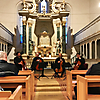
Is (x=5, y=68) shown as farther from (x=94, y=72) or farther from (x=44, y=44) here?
(x=44, y=44)

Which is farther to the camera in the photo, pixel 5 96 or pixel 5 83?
pixel 5 83

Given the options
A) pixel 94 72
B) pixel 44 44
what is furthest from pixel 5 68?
pixel 44 44

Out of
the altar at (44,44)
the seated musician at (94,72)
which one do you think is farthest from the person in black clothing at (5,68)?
the altar at (44,44)

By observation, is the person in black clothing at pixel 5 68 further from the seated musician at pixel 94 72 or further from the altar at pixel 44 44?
the altar at pixel 44 44

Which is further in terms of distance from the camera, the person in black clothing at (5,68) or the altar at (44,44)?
the altar at (44,44)

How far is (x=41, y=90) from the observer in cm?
635

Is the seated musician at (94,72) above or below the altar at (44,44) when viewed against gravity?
below

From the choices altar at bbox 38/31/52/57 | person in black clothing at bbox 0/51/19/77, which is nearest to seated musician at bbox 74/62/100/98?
person in black clothing at bbox 0/51/19/77

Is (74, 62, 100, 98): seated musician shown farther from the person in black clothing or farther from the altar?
the altar

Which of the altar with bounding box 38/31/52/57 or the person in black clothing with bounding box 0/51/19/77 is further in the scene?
the altar with bounding box 38/31/52/57

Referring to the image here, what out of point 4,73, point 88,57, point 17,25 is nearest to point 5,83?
point 4,73

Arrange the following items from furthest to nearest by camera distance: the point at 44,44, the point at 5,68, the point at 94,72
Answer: the point at 44,44 < the point at 94,72 < the point at 5,68

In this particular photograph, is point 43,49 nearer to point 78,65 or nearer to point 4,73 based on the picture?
point 78,65

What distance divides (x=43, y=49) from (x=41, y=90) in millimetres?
8988
